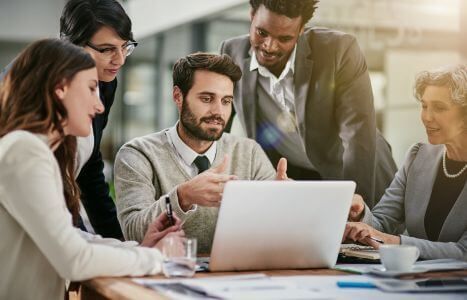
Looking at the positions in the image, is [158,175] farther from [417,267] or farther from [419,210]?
[417,267]

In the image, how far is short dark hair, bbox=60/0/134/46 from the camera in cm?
295

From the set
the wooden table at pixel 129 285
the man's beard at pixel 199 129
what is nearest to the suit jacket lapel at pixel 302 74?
the man's beard at pixel 199 129

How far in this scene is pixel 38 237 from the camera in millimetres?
2027

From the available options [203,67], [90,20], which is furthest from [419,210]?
[90,20]

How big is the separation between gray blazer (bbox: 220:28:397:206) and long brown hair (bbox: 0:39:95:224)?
4.19 feet

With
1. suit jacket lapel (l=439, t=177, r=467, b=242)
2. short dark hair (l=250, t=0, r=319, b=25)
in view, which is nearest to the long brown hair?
short dark hair (l=250, t=0, r=319, b=25)

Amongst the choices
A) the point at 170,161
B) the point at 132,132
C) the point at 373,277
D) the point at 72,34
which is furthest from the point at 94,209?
the point at 132,132

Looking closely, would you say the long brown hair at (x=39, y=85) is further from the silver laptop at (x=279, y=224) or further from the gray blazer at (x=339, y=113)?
the gray blazer at (x=339, y=113)

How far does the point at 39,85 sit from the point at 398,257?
3.73ft

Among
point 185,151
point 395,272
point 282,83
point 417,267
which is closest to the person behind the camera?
point 395,272

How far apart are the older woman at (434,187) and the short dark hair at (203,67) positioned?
742 millimetres

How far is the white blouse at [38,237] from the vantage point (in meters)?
2.00

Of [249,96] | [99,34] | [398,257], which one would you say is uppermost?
[99,34]

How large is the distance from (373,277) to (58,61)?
109 centimetres
